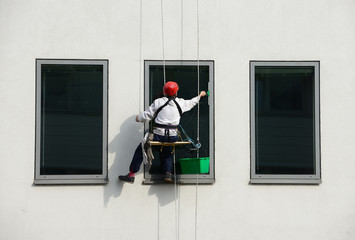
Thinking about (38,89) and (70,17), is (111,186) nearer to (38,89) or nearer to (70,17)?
(38,89)

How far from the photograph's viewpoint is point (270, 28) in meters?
9.99

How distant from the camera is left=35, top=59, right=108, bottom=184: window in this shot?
9.96 m

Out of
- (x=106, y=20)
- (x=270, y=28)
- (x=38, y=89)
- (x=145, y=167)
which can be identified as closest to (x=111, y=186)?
(x=145, y=167)

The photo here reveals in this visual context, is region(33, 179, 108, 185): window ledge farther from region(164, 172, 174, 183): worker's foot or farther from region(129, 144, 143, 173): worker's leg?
region(164, 172, 174, 183): worker's foot

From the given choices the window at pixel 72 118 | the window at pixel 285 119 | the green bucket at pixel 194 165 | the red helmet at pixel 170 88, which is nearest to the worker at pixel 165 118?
the red helmet at pixel 170 88

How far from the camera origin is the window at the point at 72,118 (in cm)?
996

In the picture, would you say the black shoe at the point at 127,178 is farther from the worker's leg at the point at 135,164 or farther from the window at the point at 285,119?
the window at the point at 285,119

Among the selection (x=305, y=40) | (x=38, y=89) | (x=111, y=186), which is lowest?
(x=111, y=186)

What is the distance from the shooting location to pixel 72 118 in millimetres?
10039

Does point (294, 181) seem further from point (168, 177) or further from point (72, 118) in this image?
point (72, 118)

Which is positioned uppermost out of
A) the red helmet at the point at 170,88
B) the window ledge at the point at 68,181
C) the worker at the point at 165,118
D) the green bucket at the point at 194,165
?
the red helmet at the point at 170,88

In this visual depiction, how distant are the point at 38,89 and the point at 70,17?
3.67ft

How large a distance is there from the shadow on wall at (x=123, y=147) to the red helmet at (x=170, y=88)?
68 cm

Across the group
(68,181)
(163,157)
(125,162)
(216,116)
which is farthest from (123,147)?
(216,116)
